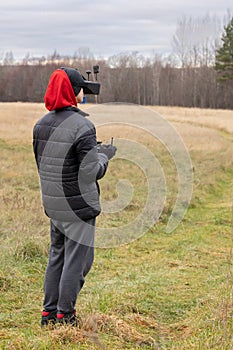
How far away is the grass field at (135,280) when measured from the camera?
388 centimetres

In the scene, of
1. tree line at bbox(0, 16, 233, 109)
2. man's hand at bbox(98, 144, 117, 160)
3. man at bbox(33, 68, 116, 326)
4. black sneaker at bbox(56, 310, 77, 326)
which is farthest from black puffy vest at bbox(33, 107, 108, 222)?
tree line at bbox(0, 16, 233, 109)

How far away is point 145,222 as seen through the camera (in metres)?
8.55

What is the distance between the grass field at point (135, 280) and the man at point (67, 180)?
351mm

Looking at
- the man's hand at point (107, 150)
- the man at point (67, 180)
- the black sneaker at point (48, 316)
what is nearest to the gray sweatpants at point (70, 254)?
the man at point (67, 180)

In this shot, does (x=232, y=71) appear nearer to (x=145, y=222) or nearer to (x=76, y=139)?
(x=145, y=222)

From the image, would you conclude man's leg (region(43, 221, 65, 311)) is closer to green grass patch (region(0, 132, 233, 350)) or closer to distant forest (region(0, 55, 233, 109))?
green grass patch (region(0, 132, 233, 350))

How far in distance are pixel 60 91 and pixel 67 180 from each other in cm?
69

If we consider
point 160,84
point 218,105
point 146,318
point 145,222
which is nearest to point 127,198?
point 145,222

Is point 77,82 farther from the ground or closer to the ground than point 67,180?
farther from the ground

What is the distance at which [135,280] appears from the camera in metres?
5.92

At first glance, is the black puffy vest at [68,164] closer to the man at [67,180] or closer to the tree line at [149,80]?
the man at [67,180]

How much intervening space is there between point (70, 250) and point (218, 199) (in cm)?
776

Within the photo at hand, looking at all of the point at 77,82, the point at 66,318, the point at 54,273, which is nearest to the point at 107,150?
the point at 77,82

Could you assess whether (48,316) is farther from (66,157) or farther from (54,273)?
(66,157)
